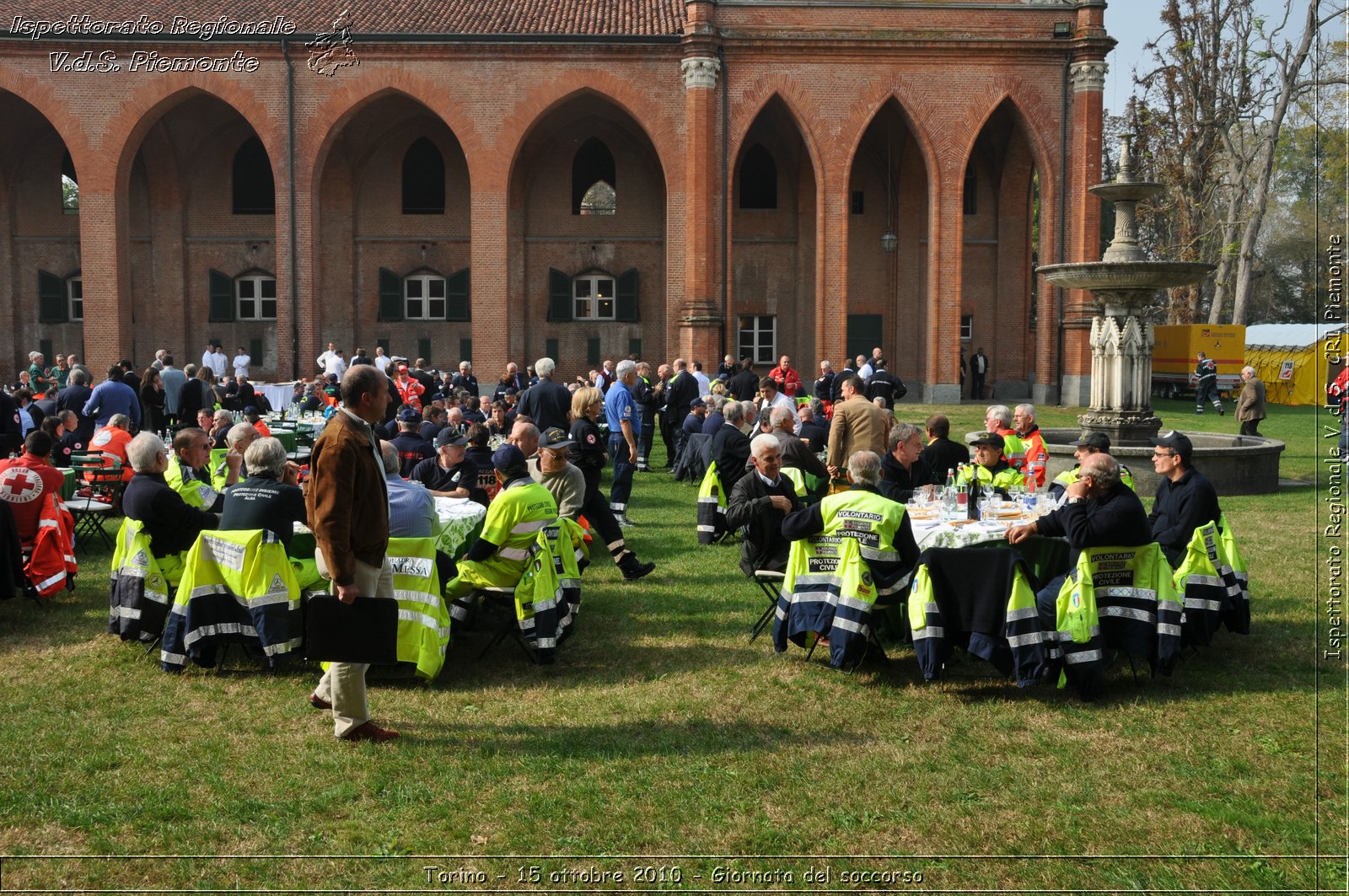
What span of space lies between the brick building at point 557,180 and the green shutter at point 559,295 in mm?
53

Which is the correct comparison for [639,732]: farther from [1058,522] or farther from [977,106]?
[977,106]

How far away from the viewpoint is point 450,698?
22.7ft

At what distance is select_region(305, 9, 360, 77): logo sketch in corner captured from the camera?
29250mm

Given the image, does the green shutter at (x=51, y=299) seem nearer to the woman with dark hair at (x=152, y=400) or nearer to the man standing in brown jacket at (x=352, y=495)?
the woman with dark hair at (x=152, y=400)

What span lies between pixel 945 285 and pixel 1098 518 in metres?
24.5

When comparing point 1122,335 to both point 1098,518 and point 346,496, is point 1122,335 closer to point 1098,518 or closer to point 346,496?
point 1098,518

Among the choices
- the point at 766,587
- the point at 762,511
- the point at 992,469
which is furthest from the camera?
the point at 992,469

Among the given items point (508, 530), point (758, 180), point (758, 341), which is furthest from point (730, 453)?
point (758, 180)

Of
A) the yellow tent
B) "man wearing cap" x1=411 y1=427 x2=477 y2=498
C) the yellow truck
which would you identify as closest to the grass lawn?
"man wearing cap" x1=411 y1=427 x2=477 y2=498

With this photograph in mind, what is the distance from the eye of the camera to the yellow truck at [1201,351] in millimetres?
33969

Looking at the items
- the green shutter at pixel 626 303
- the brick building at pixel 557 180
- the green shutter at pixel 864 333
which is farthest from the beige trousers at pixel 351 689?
the green shutter at pixel 864 333

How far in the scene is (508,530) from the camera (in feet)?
24.4

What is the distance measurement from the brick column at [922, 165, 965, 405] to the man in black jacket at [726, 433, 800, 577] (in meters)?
22.7

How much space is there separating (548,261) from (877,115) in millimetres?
9876
